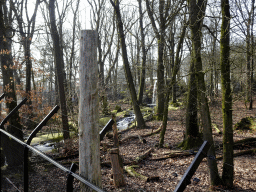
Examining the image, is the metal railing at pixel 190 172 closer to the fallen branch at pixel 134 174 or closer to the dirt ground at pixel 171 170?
the dirt ground at pixel 171 170

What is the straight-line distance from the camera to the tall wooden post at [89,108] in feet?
7.01

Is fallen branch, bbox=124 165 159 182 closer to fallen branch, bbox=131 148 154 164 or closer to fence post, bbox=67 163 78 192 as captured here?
fallen branch, bbox=131 148 154 164

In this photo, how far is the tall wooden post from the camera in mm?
2137

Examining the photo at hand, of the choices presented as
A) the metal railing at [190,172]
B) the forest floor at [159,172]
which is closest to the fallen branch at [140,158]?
the forest floor at [159,172]

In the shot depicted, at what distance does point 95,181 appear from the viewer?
2.20m

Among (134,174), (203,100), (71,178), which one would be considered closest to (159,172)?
(134,174)

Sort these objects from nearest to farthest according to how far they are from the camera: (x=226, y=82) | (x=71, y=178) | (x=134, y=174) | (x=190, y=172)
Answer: (x=190, y=172) → (x=71, y=178) → (x=226, y=82) → (x=134, y=174)

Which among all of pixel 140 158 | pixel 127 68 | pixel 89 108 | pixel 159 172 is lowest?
pixel 159 172

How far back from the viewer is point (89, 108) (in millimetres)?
2162

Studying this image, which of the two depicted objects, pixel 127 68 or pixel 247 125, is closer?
pixel 247 125

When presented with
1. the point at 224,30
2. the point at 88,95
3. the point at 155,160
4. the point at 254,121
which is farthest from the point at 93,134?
the point at 254,121

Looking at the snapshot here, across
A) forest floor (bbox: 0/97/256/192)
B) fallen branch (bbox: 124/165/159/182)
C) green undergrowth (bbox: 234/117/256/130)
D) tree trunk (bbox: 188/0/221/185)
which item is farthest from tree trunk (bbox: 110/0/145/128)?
tree trunk (bbox: 188/0/221/185)

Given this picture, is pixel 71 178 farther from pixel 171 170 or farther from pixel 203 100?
pixel 171 170

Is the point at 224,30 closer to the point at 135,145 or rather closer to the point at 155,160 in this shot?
the point at 155,160
